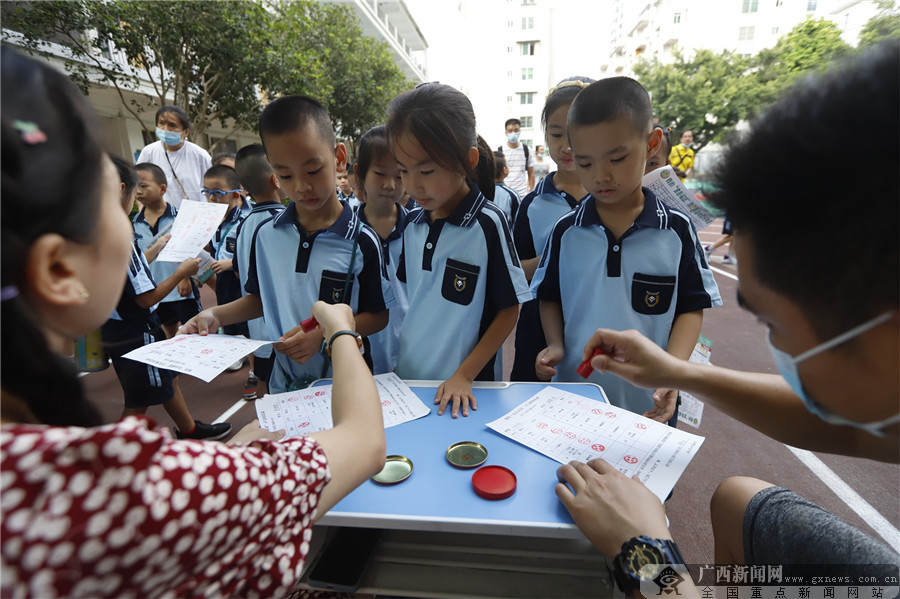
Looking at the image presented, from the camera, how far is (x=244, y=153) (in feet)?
9.25

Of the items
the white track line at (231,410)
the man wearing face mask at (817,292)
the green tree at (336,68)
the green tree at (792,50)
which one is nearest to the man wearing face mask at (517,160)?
the green tree at (336,68)

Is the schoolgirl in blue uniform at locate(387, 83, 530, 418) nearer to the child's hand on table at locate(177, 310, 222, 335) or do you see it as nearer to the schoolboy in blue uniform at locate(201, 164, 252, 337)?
the child's hand on table at locate(177, 310, 222, 335)

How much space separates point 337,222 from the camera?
163 centimetres

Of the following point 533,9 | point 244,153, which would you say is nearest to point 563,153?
point 244,153

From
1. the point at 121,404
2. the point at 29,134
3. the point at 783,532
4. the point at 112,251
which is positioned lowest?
the point at 121,404

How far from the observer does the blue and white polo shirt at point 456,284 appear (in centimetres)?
145

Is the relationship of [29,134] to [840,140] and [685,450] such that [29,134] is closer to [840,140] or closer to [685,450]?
[840,140]

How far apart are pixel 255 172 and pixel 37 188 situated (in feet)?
7.94

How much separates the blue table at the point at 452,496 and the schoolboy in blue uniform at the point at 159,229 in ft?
8.94

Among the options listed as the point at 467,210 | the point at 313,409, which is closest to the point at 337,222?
the point at 467,210

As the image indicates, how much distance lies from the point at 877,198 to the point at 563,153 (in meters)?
1.89

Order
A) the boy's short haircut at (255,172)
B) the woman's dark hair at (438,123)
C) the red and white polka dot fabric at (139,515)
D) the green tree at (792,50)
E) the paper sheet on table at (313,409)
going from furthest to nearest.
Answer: the green tree at (792,50) → the boy's short haircut at (255,172) → the woman's dark hair at (438,123) → the paper sheet on table at (313,409) → the red and white polka dot fabric at (139,515)

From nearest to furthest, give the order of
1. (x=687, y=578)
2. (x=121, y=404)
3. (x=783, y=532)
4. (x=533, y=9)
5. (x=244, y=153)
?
1. (x=687, y=578)
2. (x=783, y=532)
3. (x=244, y=153)
4. (x=121, y=404)
5. (x=533, y=9)

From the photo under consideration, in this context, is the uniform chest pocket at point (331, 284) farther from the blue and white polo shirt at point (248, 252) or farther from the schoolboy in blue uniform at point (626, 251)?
the schoolboy in blue uniform at point (626, 251)
